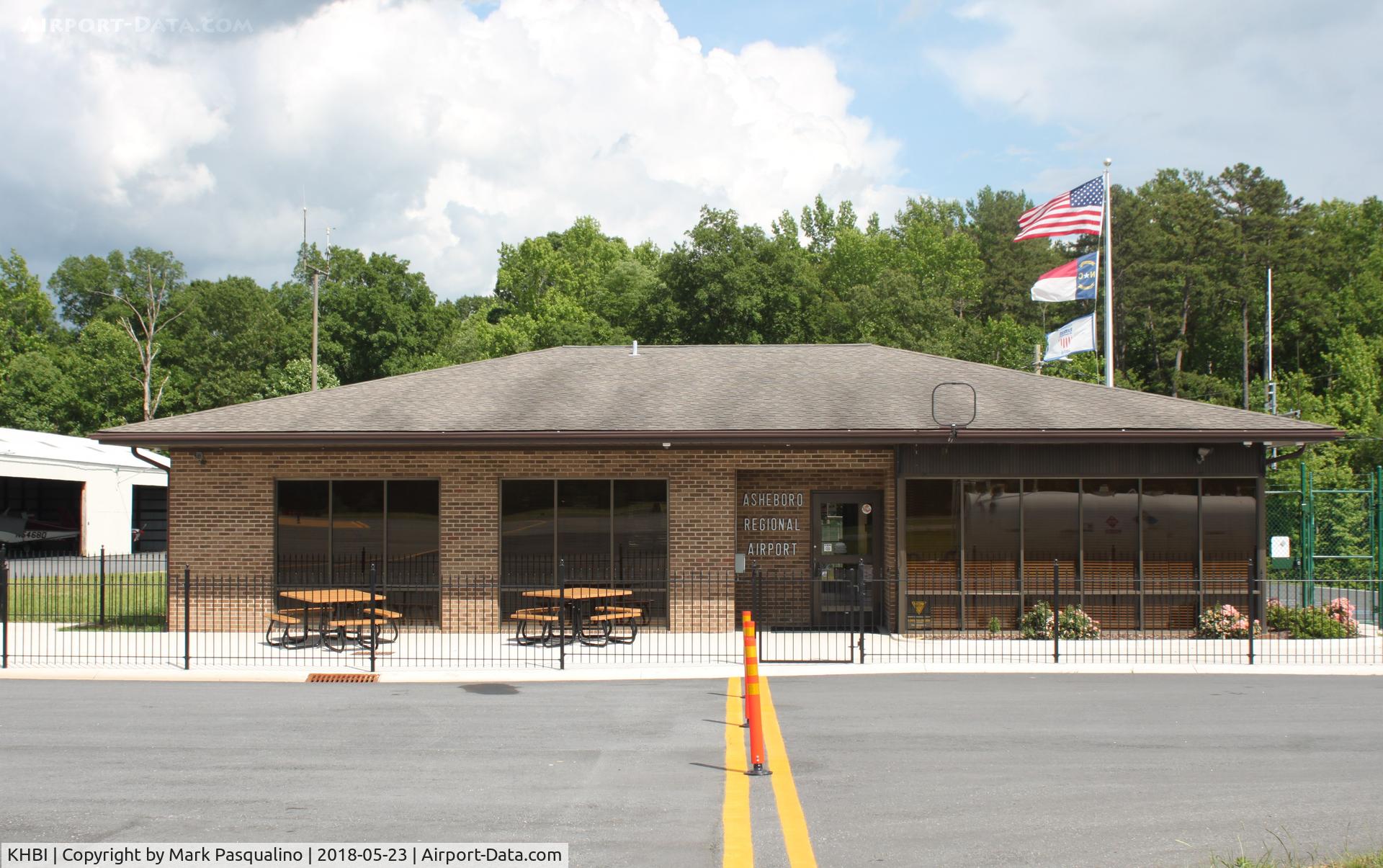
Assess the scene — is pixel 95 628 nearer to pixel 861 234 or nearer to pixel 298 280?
pixel 861 234

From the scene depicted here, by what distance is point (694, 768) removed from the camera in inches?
358

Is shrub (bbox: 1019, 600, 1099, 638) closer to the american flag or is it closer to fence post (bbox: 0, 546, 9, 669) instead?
the american flag

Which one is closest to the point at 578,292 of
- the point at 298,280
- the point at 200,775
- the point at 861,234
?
the point at 861,234

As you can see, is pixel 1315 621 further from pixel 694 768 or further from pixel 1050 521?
pixel 694 768

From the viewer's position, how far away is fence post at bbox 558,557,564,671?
14016 mm

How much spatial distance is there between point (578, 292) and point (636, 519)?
193 ft

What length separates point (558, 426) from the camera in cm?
1730

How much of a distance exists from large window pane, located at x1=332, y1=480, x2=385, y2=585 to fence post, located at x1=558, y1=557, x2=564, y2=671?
9.47 ft

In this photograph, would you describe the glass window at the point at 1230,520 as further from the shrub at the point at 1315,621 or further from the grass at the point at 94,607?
the grass at the point at 94,607

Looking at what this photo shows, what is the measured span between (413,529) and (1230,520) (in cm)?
1276

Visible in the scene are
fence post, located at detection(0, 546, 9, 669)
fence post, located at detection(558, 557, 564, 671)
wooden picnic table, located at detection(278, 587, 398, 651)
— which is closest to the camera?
fence post, located at detection(0, 546, 9, 669)

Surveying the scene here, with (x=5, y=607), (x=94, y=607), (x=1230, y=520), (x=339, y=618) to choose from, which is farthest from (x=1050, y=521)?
(x=94, y=607)

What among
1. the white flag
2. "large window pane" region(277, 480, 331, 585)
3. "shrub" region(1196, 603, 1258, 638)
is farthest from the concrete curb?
the white flag

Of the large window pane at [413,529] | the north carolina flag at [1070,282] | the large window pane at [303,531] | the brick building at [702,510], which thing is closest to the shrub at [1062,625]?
the brick building at [702,510]
